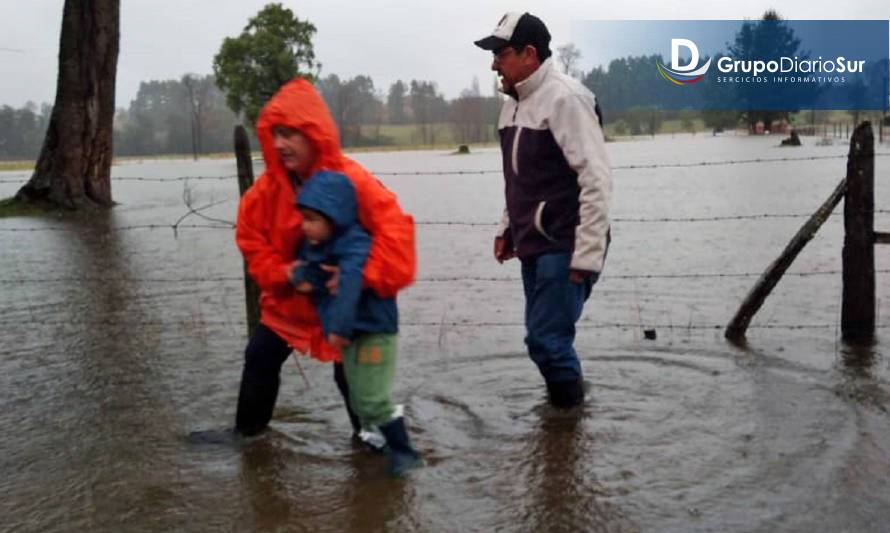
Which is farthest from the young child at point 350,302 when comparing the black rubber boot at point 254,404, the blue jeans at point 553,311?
the blue jeans at point 553,311

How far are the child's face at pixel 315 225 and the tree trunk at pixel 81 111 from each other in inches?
706

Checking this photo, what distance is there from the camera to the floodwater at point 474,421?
390cm

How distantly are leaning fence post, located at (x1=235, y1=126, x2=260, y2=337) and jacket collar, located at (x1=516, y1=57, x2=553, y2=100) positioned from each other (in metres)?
2.21

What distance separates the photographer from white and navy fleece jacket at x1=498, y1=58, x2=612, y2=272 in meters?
4.57

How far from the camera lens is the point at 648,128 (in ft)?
412

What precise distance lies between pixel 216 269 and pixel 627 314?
5.80 meters

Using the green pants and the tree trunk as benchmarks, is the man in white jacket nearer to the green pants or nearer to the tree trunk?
the green pants

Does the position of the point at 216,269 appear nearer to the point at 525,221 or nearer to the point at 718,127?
the point at 525,221

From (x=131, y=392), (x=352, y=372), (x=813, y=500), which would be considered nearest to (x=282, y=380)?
(x=131, y=392)

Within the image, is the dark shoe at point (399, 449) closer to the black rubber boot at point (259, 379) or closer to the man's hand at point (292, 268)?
the black rubber boot at point (259, 379)

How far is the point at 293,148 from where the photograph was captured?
4.00 m

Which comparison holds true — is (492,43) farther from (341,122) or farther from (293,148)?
(341,122)

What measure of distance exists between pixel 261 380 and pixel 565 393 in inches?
63.4

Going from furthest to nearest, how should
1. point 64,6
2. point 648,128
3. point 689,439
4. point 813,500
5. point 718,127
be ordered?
1. point 648,128
2. point 718,127
3. point 64,6
4. point 689,439
5. point 813,500
